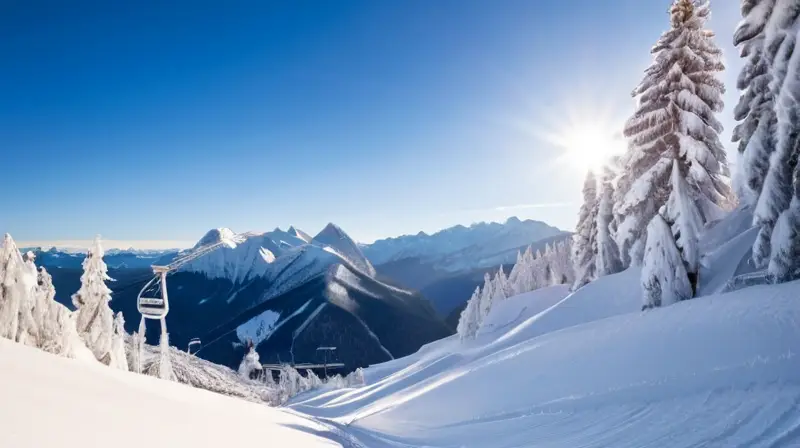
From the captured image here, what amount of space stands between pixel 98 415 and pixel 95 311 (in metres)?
25.4

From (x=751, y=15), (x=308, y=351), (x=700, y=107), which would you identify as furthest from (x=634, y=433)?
(x=308, y=351)

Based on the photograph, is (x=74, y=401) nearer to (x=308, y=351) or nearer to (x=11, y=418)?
(x=11, y=418)

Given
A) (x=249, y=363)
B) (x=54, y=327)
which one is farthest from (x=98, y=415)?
(x=249, y=363)

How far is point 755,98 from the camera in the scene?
1498cm

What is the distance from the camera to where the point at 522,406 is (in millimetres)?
12477

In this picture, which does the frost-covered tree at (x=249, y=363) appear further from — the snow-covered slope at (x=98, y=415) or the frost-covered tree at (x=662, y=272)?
the snow-covered slope at (x=98, y=415)

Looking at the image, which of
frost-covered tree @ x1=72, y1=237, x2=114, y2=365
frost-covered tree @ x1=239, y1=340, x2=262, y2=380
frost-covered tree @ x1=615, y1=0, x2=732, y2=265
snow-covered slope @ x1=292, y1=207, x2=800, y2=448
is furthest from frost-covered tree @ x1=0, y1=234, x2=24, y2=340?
frost-covered tree @ x1=239, y1=340, x2=262, y2=380

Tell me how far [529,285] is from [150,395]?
59087 millimetres

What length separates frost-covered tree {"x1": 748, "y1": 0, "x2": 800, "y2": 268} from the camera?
1291 centimetres

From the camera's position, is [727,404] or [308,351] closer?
[727,404]

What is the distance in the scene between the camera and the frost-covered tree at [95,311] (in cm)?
2592

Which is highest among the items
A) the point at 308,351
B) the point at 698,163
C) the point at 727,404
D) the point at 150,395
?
the point at 698,163

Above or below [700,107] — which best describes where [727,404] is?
below

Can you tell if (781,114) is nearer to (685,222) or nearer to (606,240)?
(685,222)
